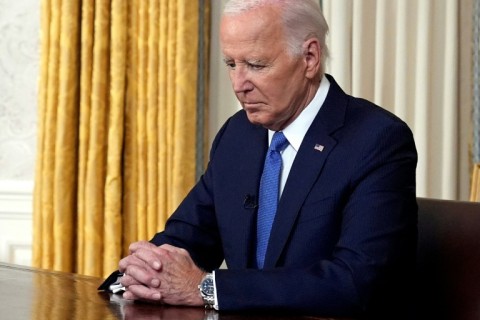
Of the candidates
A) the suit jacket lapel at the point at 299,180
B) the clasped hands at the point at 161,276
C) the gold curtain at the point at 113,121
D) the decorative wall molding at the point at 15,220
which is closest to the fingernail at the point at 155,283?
the clasped hands at the point at 161,276

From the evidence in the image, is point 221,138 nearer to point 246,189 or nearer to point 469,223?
point 246,189

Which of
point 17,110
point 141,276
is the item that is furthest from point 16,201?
point 141,276

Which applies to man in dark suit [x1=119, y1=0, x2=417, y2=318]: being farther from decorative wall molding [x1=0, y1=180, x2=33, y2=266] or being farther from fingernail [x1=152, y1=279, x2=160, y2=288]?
decorative wall molding [x1=0, y1=180, x2=33, y2=266]

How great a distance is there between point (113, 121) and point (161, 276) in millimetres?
2325

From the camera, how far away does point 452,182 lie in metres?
4.25

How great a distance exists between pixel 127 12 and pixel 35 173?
0.90 metres

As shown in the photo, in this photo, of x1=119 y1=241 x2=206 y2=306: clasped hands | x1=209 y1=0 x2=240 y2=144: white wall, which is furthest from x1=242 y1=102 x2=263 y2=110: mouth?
x1=209 y1=0 x2=240 y2=144: white wall

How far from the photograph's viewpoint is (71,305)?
2.07 m

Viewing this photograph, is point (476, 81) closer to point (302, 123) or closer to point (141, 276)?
point (302, 123)

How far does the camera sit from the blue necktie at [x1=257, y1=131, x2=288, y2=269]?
2.55 metres

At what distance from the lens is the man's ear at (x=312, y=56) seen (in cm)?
259

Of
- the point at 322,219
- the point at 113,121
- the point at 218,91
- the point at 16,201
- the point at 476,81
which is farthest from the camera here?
the point at 16,201

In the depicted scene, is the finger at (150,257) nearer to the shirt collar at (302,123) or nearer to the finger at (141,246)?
the finger at (141,246)

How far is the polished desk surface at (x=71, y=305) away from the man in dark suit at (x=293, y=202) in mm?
76
